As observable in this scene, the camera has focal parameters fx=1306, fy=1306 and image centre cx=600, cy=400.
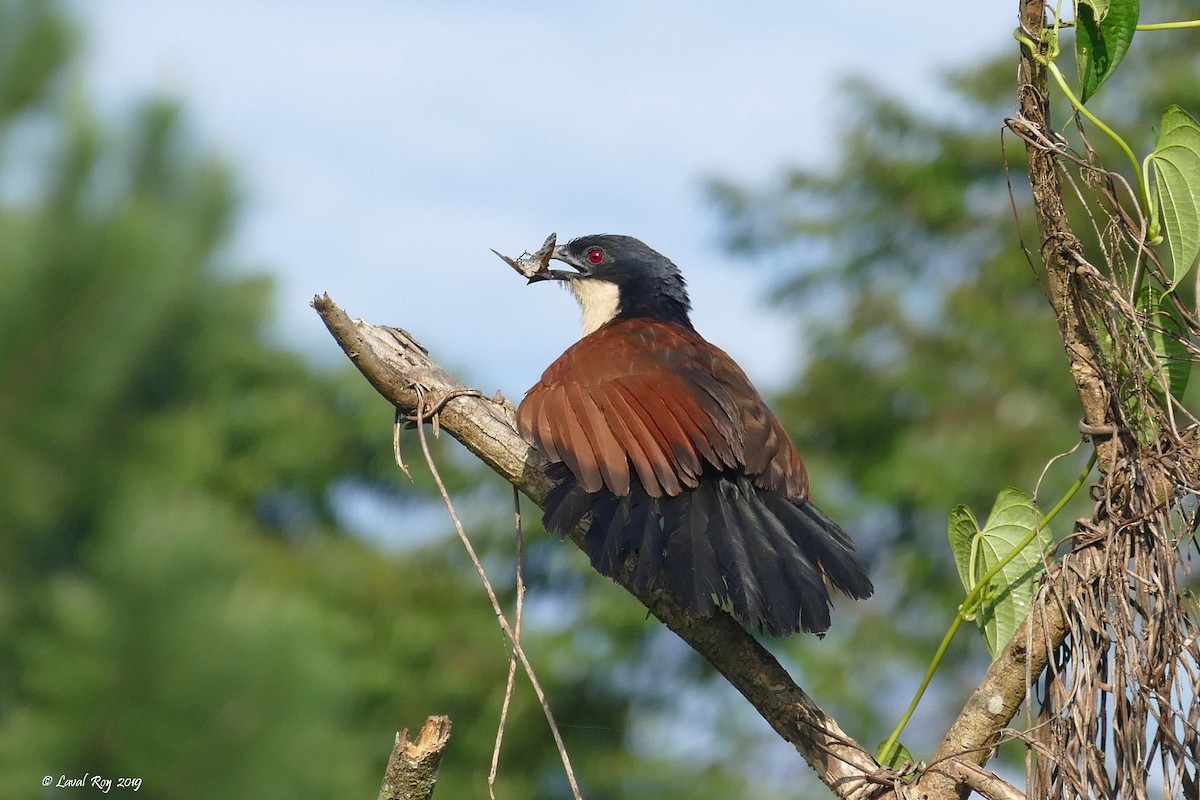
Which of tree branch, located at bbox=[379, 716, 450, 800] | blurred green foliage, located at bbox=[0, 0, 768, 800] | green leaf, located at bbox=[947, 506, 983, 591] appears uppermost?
blurred green foliage, located at bbox=[0, 0, 768, 800]

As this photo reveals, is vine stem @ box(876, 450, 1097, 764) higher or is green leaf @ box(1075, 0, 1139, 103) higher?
green leaf @ box(1075, 0, 1139, 103)

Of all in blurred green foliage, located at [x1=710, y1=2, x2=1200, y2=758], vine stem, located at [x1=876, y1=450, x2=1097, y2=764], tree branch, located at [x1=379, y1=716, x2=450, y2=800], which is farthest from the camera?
blurred green foliage, located at [x1=710, y1=2, x2=1200, y2=758]

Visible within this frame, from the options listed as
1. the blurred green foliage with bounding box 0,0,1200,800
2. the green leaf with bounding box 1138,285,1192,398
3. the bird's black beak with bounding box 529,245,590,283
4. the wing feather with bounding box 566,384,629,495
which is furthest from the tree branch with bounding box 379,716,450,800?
the blurred green foliage with bounding box 0,0,1200,800

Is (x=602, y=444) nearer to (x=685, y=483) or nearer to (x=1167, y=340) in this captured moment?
(x=685, y=483)

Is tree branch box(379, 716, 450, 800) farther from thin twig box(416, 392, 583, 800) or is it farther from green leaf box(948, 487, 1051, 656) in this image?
green leaf box(948, 487, 1051, 656)

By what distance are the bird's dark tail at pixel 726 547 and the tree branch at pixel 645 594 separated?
5 centimetres

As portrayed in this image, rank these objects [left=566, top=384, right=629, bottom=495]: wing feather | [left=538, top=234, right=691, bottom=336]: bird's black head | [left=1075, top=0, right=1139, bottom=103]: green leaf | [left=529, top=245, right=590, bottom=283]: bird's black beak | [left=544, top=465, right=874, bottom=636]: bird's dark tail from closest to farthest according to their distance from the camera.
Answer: [left=1075, top=0, right=1139, bottom=103]: green leaf
[left=544, top=465, right=874, bottom=636]: bird's dark tail
[left=566, top=384, right=629, bottom=495]: wing feather
[left=538, top=234, right=691, bottom=336]: bird's black head
[left=529, top=245, right=590, bottom=283]: bird's black beak

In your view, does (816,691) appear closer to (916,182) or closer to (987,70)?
(916,182)

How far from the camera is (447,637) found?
1117cm

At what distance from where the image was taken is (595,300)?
14.5 ft

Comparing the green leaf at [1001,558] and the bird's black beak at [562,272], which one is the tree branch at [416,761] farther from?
the bird's black beak at [562,272]

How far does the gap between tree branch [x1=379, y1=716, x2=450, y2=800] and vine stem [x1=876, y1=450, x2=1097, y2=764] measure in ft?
2.43

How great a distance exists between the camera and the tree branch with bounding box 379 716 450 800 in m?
2.15

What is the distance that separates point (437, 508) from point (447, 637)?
1.96 meters
